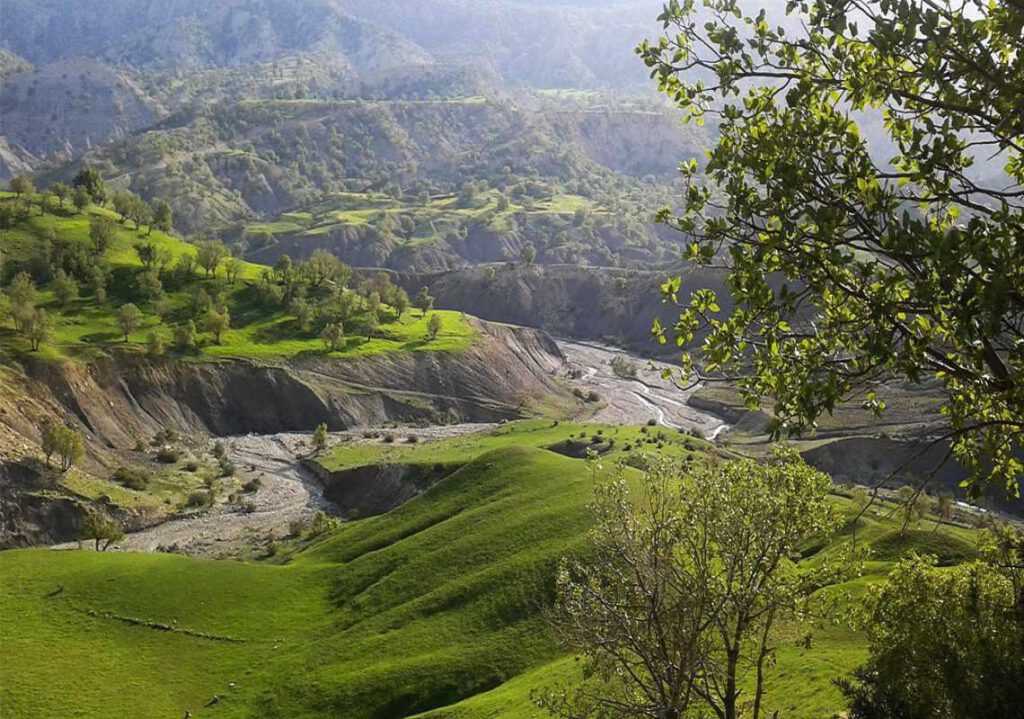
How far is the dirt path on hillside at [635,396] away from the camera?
135500 mm

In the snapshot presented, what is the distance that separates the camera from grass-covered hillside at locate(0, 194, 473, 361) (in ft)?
361

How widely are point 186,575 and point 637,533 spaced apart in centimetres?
5024

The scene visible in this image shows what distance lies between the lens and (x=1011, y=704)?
54.7 ft

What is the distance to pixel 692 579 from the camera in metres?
17.6

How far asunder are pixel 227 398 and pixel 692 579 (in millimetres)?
106021

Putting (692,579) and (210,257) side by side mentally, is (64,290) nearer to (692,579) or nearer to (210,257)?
(210,257)

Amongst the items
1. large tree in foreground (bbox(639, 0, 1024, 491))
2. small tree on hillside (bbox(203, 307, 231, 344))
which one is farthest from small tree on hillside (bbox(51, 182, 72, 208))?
large tree in foreground (bbox(639, 0, 1024, 491))

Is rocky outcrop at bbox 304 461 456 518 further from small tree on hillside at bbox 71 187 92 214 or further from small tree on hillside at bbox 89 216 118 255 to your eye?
small tree on hillside at bbox 71 187 92 214

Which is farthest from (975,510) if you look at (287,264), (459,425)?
(287,264)

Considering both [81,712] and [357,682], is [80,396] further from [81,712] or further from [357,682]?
[357,682]

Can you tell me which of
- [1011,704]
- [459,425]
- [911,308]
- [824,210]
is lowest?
[459,425]

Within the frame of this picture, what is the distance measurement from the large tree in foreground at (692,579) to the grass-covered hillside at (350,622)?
11.3 meters

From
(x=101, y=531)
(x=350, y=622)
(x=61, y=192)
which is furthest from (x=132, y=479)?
(x=61, y=192)

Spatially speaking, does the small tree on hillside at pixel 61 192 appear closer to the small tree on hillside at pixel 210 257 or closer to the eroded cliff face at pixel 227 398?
the small tree on hillside at pixel 210 257
